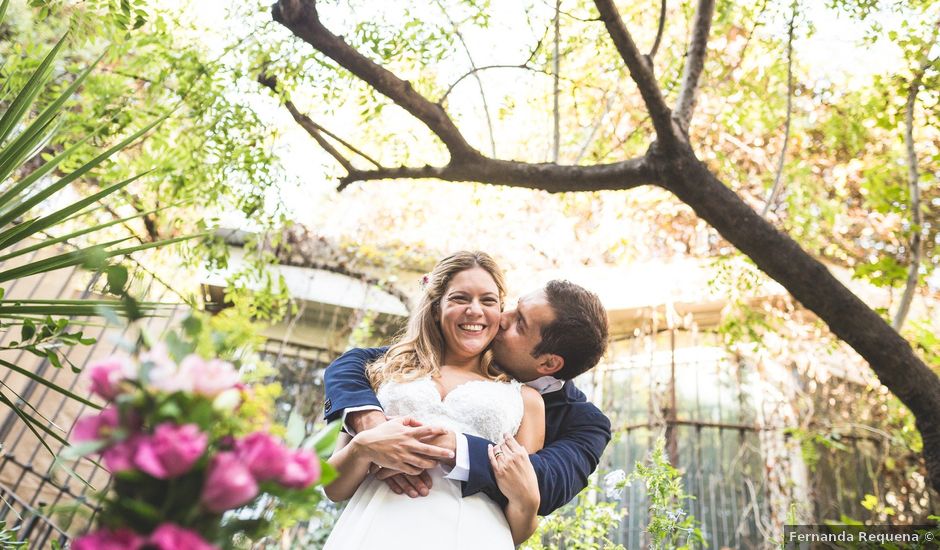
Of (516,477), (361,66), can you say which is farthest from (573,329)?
(361,66)

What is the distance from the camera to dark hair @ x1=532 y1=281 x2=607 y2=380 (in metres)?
1.86

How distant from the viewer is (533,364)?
6.22 feet

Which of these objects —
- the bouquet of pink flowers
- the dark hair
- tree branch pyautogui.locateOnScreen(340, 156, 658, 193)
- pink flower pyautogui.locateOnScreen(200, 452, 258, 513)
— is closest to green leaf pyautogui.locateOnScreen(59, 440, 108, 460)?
the bouquet of pink flowers

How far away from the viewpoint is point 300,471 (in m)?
0.59

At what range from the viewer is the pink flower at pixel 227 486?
55cm

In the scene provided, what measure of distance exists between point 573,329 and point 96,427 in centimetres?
143

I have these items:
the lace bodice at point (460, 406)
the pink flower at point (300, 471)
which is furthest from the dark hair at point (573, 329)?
the pink flower at point (300, 471)

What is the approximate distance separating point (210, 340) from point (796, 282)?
2890 mm

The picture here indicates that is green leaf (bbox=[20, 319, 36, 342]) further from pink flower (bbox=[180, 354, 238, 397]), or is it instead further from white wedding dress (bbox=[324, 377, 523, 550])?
pink flower (bbox=[180, 354, 238, 397])

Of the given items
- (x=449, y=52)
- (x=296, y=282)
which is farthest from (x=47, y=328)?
(x=296, y=282)

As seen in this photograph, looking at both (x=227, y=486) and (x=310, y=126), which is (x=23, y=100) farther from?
(x=227, y=486)

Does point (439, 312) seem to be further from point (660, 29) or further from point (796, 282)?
point (660, 29)

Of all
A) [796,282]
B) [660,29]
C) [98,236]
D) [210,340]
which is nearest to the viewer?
[210,340]

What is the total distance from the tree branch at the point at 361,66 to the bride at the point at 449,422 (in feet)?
4.08
